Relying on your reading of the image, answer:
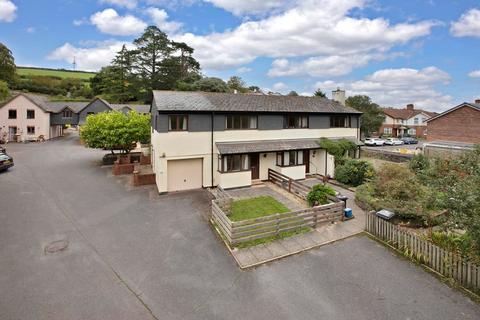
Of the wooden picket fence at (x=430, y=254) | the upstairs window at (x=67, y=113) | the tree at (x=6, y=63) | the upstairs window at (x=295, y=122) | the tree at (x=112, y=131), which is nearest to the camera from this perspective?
the wooden picket fence at (x=430, y=254)

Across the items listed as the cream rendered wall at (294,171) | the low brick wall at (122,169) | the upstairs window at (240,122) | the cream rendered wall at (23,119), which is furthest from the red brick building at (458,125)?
the cream rendered wall at (23,119)

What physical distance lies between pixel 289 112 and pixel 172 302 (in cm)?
1781

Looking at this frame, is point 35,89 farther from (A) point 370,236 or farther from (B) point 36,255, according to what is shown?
(A) point 370,236

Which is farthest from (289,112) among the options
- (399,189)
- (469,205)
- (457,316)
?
(457,316)

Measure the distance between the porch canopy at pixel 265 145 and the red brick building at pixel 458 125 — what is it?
23690 mm

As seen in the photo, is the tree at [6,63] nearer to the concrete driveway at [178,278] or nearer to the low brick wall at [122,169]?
the low brick wall at [122,169]

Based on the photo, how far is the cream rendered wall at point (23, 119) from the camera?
1735 inches

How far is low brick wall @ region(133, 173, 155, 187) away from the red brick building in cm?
3745

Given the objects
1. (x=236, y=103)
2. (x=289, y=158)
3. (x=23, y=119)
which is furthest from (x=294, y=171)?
(x=23, y=119)

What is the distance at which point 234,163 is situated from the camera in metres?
20.1

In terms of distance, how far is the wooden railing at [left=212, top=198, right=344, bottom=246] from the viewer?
11820mm

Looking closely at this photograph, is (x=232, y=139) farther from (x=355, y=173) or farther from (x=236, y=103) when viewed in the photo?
(x=355, y=173)

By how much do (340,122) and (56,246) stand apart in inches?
951

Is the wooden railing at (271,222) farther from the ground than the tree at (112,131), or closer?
closer
